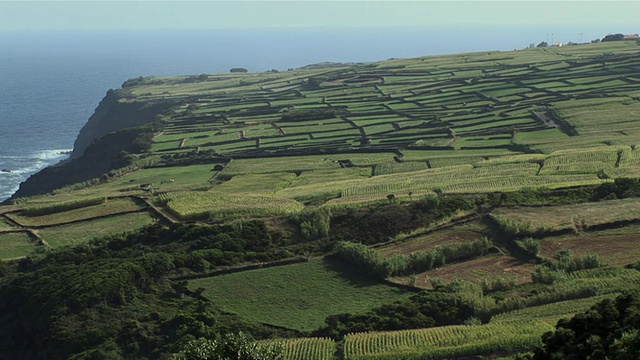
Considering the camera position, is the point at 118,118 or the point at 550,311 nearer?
the point at 550,311

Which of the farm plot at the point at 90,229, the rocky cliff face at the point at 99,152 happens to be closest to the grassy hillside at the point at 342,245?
the farm plot at the point at 90,229

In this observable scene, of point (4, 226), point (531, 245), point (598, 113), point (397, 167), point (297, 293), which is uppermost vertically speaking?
point (598, 113)

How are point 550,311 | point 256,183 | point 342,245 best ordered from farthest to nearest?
point 256,183
point 342,245
point 550,311

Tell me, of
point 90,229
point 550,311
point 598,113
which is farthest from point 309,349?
point 598,113

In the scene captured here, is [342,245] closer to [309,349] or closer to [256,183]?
[309,349]

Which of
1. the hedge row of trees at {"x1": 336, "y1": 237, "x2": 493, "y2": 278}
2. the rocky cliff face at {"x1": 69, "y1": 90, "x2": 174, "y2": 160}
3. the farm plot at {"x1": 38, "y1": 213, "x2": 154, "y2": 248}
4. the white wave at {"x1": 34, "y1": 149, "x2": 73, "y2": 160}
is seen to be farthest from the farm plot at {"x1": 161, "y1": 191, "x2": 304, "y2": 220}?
the white wave at {"x1": 34, "y1": 149, "x2": 73, "y2": 160}

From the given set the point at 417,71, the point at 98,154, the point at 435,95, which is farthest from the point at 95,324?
the point at 417,71
